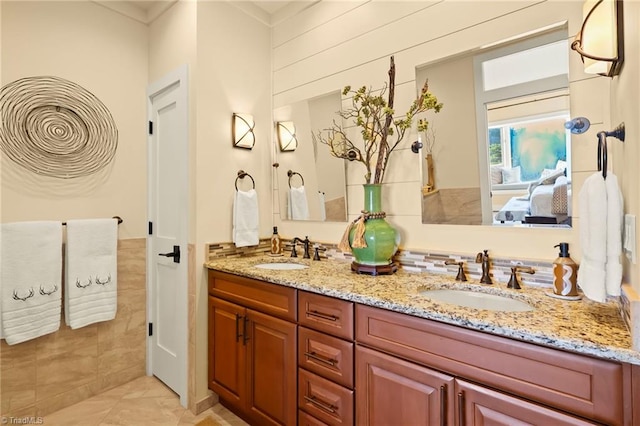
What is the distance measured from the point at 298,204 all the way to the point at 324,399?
132 cm

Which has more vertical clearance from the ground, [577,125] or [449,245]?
[577,125]

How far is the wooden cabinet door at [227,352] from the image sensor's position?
71.3 inches

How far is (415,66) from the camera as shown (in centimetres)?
174

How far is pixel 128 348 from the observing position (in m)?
2.37

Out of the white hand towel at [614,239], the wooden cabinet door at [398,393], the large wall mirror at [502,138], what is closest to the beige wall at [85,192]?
the wooden cabinet door at [398,393]

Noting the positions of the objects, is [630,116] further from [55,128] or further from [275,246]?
[55,128]

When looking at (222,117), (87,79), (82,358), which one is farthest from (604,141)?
(82,358)

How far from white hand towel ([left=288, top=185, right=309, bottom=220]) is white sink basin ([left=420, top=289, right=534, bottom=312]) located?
114 cm

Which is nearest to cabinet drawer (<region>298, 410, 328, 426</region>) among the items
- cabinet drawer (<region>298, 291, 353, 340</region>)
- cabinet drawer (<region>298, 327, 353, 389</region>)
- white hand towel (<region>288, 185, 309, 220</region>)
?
cabinet drawer (<region>298, 327, 353, 389</region>)

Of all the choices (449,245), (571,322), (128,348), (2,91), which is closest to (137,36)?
(2,91)

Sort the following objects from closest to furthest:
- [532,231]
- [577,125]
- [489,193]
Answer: [577,125] → [532,231] → [489,193]

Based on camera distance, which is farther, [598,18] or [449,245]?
[449,245]

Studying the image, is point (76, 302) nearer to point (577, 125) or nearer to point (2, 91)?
point (2, 91)

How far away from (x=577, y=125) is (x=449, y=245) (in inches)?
29.4
